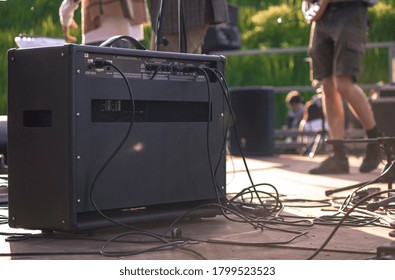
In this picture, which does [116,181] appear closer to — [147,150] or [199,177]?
[147,150]

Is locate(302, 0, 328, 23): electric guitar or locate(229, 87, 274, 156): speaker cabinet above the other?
locate(302, 0, 328, 23): electric guitar

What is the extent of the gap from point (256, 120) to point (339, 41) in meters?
2.54

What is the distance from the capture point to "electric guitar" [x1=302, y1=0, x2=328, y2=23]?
14.8ft

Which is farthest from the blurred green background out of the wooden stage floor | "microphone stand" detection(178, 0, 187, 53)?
the wooden stage floor

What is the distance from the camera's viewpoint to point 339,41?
4512 mm

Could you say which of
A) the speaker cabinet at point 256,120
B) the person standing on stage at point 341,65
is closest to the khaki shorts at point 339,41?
the person standing on stage at point 341,65

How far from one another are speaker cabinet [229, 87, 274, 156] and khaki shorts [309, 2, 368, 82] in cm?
229

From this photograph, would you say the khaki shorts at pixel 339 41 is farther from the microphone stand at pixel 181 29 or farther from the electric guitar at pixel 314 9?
the microphone stand at pixel 181 29

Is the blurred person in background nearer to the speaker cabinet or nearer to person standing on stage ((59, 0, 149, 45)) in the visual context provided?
person standing on stage ((59, 0, 149, 45))

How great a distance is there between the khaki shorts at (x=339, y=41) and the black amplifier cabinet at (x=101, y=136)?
1971 millimetres

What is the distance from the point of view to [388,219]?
2643mm

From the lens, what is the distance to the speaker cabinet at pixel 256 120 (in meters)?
6.97

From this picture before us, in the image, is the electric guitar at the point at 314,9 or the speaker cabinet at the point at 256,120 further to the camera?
the speaker cabinet at the point at 256,120
